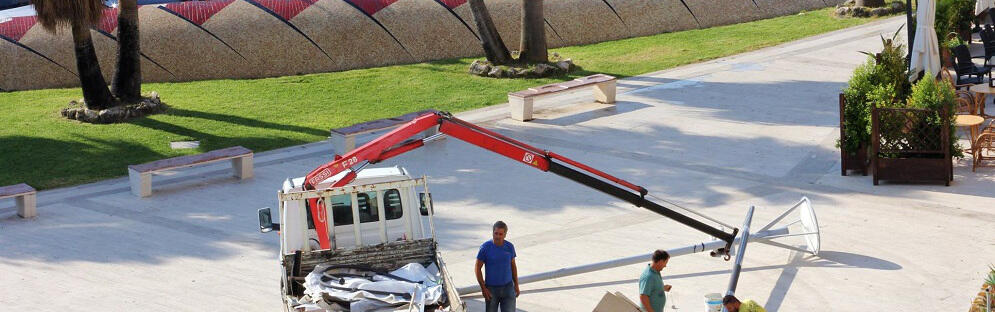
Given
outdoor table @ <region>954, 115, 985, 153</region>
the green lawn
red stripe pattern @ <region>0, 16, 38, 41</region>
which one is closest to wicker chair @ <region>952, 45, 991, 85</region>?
outdoor table @ <region>954, 115, 985, 153</region>

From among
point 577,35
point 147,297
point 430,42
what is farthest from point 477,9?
point 147,297

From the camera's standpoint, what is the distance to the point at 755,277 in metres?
11.8

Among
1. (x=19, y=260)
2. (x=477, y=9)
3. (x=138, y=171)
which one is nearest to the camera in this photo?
(x=19, y=260)

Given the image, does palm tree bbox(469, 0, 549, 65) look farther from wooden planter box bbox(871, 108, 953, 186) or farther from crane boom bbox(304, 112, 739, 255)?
crane boom bbox(304, 112, 739, 255)

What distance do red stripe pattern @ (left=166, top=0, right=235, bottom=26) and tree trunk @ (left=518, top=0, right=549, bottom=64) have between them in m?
6.93

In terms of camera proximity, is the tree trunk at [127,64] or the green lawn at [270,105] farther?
the tree trunk at [127,64]

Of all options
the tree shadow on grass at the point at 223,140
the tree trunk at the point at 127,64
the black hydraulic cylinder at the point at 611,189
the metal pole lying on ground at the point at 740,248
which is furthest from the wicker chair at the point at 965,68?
the tree trunk at the point at 127,64

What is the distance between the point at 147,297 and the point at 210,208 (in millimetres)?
3469

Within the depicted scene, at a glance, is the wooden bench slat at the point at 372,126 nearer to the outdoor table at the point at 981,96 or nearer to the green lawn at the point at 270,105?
the green lawn at the point at 270,105

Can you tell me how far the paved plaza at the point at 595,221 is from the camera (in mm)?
11727

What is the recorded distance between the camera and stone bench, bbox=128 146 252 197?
1598cm

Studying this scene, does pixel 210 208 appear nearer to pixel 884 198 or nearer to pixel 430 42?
pixel 884 198

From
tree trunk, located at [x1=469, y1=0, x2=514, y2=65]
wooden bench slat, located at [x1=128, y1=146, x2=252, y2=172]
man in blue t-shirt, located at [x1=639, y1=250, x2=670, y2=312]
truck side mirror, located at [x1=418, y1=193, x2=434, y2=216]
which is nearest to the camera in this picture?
man in blue t-shirt, located at [x1=639, y1=250, x2=670, y2=312]

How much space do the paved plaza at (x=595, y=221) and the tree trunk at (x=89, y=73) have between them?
438cm
